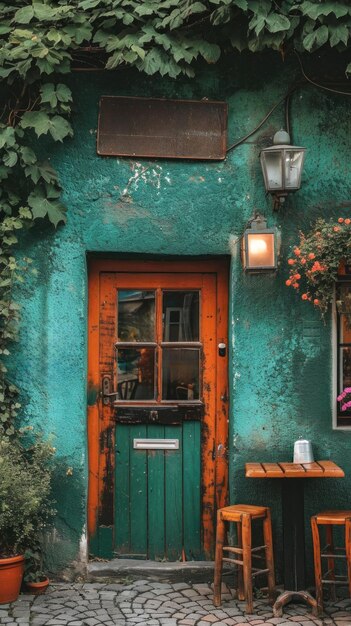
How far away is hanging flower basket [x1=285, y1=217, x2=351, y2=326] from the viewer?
561 centimetres

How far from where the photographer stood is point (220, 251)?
19.6 ft

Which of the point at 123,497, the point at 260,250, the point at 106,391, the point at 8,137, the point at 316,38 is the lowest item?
the point at 123,497

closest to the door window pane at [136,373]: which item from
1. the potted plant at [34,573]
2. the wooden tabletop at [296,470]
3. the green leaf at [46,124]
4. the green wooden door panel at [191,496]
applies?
the green wooden door panel at [191,496]

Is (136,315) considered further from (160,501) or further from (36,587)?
(36,587)

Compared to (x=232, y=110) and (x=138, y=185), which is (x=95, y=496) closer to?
(x=138, y=185)

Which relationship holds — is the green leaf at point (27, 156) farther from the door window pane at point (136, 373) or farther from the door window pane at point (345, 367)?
the door window pane at point (345, 367)

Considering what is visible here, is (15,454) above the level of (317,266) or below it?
below

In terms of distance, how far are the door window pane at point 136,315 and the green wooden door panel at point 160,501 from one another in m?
0.69

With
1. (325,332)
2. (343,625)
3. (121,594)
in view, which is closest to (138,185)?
(325,332)

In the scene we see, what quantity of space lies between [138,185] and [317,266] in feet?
4.69

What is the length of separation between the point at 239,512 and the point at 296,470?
1.53ft

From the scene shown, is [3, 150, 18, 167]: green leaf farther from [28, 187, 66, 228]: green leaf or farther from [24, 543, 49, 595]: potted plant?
[24, 543, 49, 595]: potted plant

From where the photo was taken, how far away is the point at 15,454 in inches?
223

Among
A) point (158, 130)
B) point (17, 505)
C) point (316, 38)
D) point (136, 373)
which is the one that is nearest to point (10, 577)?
point (17, 505)
